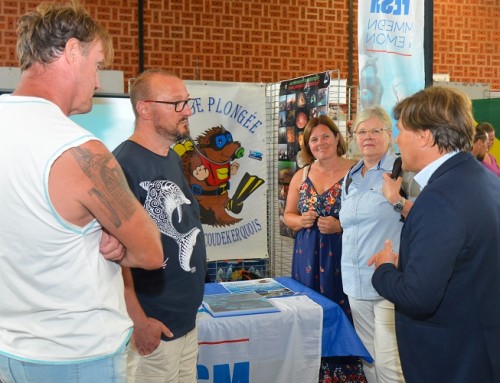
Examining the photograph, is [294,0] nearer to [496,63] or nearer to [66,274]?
[496,63]

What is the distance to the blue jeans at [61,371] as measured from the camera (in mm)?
1238

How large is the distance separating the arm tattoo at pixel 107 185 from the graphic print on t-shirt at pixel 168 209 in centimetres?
69

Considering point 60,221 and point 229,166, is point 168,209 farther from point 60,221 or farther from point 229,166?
point 229,166

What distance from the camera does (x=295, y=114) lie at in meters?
3.75

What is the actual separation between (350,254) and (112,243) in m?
1.70

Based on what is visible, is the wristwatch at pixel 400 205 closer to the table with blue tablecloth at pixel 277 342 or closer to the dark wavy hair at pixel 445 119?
the table with blue tablecloth at pixel 277 342

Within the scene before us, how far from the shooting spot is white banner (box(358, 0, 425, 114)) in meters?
2.78

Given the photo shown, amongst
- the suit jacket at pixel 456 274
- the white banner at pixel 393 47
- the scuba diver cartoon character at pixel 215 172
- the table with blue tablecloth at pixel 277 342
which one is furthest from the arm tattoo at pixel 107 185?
the scuba diver cartoon character at pixel 215 172

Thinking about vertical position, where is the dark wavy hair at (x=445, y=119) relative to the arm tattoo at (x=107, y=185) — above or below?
above

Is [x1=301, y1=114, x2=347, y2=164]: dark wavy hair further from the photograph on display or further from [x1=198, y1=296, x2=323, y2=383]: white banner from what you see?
[x1=198, y1=296, x2=323, y2=383]: white banner

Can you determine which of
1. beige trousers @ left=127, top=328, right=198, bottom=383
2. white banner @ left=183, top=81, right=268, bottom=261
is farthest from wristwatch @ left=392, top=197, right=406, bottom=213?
white banner @ left=183, top=81, right=268, bottom=261

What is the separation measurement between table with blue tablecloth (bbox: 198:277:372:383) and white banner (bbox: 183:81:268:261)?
1.00m

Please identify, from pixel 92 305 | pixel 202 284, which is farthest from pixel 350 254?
pixel 92 305

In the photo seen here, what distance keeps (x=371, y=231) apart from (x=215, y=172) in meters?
1.44
